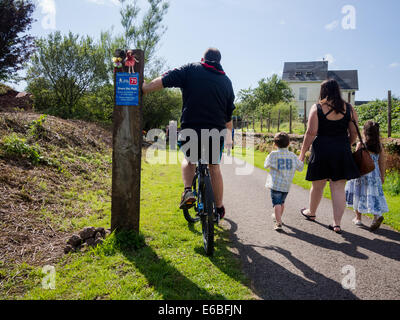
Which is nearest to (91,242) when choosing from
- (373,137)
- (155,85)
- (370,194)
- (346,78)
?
(155,85)

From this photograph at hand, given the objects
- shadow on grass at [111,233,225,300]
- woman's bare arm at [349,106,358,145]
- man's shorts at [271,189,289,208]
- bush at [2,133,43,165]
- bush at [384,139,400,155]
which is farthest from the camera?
bush at [384,139,400,155]

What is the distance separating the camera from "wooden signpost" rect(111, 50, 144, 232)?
319cm

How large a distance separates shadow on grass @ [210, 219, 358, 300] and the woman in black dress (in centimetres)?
Result: 132

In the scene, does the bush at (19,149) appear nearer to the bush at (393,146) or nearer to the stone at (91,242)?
the stone at (91,242)

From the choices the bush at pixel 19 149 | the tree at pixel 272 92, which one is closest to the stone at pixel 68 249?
the bush at pixel 19 149

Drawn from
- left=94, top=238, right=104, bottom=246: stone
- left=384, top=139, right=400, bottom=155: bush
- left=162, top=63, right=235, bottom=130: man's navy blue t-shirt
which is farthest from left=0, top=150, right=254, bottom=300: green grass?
left=384, top=139, right=400, bottom=155: bush

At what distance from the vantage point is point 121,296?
224 centimetres

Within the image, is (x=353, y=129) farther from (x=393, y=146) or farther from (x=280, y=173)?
(x=393, y=146)

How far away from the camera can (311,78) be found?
148 ft

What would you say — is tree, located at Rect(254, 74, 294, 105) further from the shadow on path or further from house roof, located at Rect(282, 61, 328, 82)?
the shadow on path
